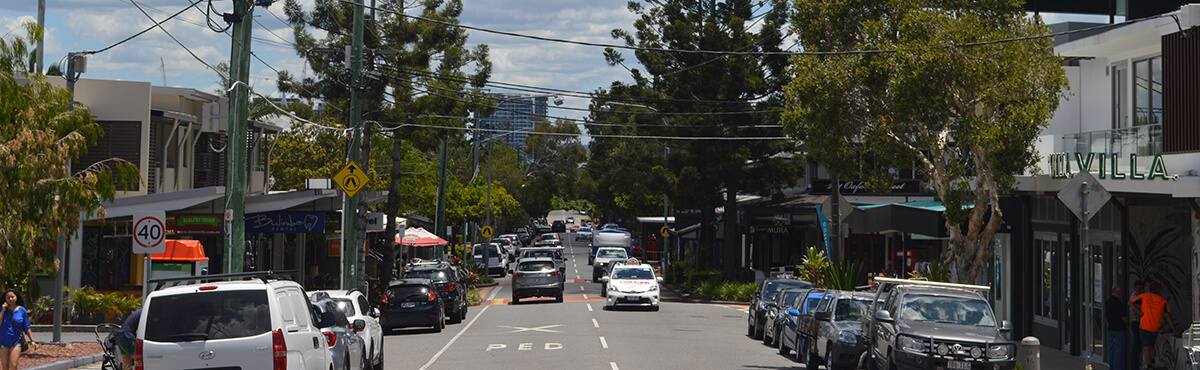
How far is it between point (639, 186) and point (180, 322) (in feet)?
128

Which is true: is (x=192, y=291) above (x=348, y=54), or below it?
below

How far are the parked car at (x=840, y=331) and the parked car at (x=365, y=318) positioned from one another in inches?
277

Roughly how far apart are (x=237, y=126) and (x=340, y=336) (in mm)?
6401

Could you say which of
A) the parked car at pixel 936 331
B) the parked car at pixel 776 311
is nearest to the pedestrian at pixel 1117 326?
the parked car at pixel 936 331

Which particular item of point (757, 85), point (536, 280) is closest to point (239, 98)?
point (536, 280)

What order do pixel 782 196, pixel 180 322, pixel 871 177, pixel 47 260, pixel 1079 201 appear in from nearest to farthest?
1. pixel 180 322
2. pixel 1079 201
3. pixel 47 260
4. pixel 871 177
5. pixel 782 196

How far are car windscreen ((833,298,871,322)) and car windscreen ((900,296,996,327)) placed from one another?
2714mm

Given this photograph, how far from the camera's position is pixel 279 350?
11.4 meters

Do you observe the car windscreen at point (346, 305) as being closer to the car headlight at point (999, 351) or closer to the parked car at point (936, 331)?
the parked car at point (936, 331)

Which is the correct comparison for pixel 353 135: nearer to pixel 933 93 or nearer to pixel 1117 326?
pixel 933 93

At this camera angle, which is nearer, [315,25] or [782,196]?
[315,25]

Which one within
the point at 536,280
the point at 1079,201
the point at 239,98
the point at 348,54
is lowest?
the point at 536,280

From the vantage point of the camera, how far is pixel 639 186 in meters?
49.9

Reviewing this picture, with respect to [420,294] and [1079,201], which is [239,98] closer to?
[420,294]
